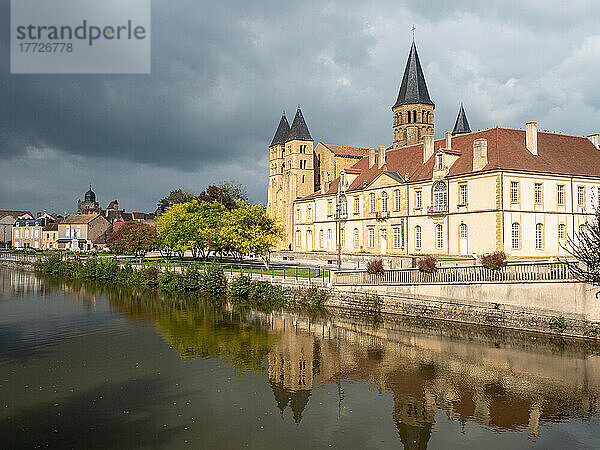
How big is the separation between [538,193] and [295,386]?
32153mm

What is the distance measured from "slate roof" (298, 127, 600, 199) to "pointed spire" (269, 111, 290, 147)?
32833 mm

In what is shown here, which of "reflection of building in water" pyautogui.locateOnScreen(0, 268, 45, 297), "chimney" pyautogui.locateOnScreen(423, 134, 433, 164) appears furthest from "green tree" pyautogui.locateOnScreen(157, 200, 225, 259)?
"chimney" pyautogui.locateOnScreen(423, 134, 433, 164)

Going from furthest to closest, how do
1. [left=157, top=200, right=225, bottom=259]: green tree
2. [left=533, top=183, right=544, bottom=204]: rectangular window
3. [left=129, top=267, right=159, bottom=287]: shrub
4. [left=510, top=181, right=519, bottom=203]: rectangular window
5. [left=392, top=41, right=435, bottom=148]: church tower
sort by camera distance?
[left=392, top=41, right=435, bottom=148]: church tower → [left=157, top=200, right=225, bottom=259]: green tree → [left=129, top=267, right=159, bottom=287]: shrub → [left=533, top=183, right=544, bottom=204]: rectangular window → [left=510, top=181, right=519, bottom=203]: rectangular window

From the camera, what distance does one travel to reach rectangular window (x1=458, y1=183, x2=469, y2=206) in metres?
41.2

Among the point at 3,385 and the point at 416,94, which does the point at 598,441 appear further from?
the point at 416,94

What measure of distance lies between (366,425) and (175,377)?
647 centimetres

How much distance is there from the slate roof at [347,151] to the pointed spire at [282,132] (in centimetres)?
887

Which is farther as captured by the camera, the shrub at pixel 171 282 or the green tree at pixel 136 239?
the green tree at pixel 136 239

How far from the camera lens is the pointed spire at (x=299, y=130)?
237 feet

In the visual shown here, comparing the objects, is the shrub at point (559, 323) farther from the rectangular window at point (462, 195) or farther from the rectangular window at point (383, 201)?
the rectangular window at point (383, 201)

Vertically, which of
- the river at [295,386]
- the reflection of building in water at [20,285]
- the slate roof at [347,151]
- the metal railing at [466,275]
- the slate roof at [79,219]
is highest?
the slate roof at [347,151]

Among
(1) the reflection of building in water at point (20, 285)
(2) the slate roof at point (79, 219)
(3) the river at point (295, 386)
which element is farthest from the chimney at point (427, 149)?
(2) the slate roof at point (79, 219)

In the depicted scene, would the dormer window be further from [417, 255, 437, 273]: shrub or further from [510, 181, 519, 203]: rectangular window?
[417, 255, 437, 273]: shrub

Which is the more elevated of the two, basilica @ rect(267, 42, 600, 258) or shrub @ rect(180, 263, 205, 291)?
basilica @ rect(267, 42, 600, 258)
